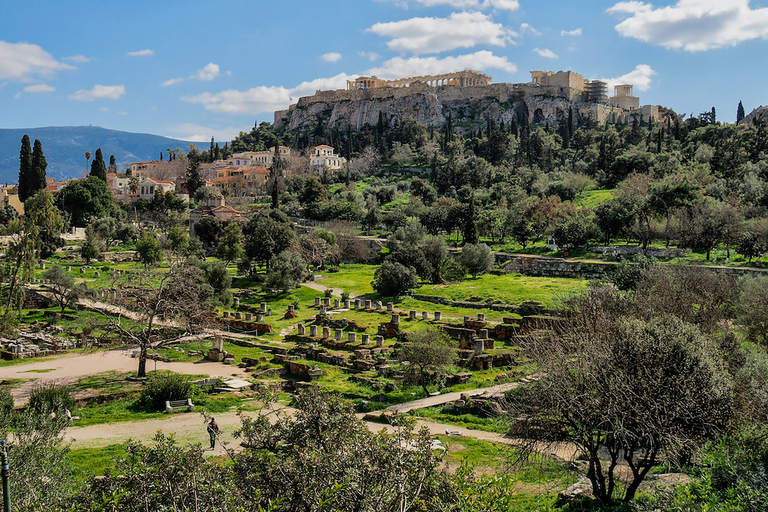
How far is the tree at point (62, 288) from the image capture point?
125ft

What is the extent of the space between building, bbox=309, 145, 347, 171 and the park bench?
91043 mm

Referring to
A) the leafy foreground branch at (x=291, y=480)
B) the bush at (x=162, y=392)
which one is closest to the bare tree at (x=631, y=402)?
the leafy foreground branch at (x=291, y=480)

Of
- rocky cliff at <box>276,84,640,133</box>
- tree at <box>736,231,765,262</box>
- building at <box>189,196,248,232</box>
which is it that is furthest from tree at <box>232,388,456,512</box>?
rocky cliff at <box>276,84,640,133</box>

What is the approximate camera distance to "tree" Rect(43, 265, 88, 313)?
38125 mm

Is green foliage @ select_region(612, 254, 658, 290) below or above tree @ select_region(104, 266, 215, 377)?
above

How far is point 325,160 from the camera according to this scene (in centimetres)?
11188

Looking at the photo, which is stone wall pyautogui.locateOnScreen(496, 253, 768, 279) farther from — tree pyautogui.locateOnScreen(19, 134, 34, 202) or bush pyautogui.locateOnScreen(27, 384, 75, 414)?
tree pyautogui.locateOnScreen(19, 134, 34, 202)

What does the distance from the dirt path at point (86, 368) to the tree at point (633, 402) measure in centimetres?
1499

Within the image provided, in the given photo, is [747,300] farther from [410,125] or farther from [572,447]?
[410,125]

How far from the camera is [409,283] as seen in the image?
43.7m

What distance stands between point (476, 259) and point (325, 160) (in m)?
66.8

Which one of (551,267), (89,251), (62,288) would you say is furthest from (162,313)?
(89,251)

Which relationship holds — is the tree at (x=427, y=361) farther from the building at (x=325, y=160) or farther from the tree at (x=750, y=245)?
the building at (x=325, y=160)

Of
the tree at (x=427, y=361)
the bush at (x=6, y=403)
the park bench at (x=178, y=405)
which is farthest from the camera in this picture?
the tree at (x=427, y=361)
